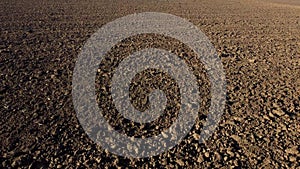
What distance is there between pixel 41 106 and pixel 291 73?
4.21 metres

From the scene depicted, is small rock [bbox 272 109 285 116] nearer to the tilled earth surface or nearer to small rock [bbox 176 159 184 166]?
the tilled earth surface

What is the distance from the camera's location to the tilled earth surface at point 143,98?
10.7ft

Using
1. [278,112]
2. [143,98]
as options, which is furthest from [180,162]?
[278,112]

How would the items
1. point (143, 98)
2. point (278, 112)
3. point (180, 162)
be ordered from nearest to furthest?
point (180, 162), point (278, 112), point (143, 98)

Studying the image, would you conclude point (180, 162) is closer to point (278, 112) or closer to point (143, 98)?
point (143, 98)

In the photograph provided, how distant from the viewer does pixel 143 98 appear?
4477mm

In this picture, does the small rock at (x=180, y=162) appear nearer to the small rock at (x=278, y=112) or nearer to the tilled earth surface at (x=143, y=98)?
the tilled earth surface at (x=143, y=98)

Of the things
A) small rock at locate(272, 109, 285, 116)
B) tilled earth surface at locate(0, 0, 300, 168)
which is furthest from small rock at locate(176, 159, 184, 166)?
small rock at locate(272, 109, 285, 116)

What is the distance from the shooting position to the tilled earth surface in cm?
326

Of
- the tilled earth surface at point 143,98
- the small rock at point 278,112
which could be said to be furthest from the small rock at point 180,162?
the small rock at point 278,112

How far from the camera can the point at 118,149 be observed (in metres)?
3.38

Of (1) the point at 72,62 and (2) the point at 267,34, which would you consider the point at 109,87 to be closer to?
(1) the point at 72,62

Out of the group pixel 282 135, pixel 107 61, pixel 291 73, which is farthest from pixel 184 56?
pixel 282 135

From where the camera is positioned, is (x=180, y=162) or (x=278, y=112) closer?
(x=180, y=162)
